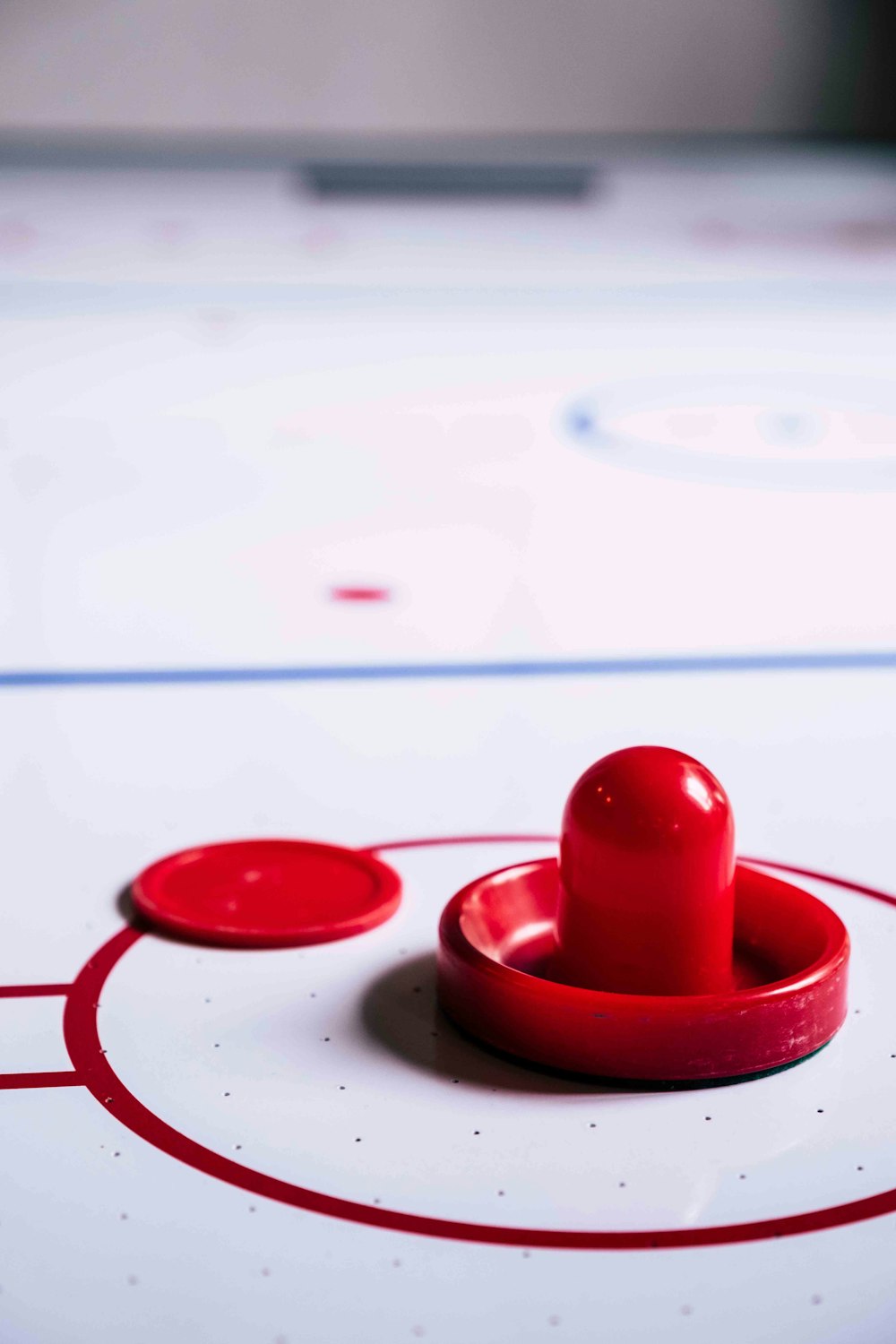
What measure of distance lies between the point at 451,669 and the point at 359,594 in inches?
13.4

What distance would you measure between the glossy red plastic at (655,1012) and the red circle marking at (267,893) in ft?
0.54

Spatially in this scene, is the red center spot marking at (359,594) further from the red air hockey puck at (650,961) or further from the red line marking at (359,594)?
the red air hockey puck at (650,961)

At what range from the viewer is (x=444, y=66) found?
306 cm

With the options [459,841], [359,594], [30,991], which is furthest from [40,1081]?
[359,594]

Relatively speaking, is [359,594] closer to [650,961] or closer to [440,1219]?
[650,961]

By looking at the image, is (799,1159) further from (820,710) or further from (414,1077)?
(820,710)

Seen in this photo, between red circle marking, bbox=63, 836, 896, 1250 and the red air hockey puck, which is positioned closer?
red circle marking, bbox=63, 836, 896, 1250

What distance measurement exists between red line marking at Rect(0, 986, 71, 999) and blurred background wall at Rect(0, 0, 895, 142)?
8.74 ft

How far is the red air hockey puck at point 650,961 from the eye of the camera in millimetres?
786

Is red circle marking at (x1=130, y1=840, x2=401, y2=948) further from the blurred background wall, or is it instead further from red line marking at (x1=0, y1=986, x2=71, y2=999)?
the blurred background wall

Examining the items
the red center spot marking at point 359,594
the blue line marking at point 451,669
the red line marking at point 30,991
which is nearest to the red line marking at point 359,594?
the red center spot marking at point 359,594

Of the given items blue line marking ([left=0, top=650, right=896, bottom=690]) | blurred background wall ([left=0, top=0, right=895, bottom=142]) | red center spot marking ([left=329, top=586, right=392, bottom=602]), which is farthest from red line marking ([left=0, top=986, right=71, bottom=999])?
blurred background wall ([left=0, top=0, right=895, bottom=142])

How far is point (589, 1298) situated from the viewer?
0.60 meters

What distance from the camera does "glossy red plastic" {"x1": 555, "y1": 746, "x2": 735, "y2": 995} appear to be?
84 cm
